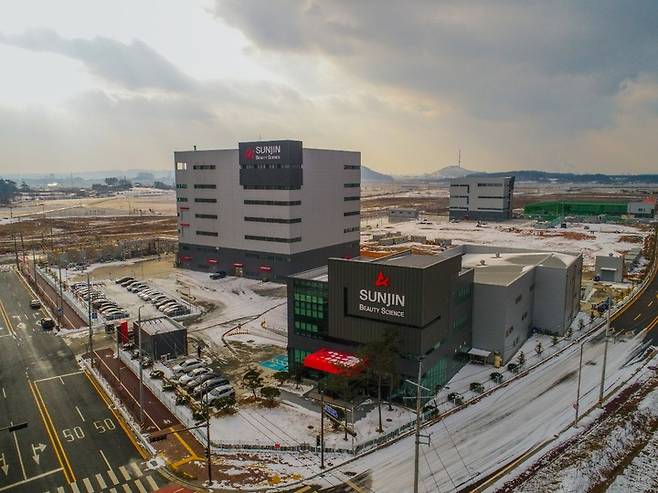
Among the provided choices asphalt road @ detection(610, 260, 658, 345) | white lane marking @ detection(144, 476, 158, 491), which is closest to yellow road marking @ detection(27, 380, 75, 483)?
white lane marking @ detection(144, 476, 158, 491)

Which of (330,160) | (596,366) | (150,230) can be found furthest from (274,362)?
(150,230)

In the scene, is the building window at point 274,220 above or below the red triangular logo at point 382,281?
above

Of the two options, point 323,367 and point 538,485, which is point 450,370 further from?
point 538,485

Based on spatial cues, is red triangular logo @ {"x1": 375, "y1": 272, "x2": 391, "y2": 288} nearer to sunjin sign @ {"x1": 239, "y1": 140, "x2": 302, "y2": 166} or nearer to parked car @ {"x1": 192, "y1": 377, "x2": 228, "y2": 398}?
parked car @ {"x1": 192, "y1": 377, "x2": 228, "y2": 398}

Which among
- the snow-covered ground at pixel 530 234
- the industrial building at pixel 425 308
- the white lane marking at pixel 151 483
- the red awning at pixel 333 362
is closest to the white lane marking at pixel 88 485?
the white lane marking at pixel 151 483

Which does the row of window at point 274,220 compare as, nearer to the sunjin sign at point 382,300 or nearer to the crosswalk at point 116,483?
the sunjin sign at point 382,300

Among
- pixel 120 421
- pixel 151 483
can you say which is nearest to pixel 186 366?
pixel 120 421

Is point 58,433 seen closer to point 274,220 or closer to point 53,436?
point 53,436
